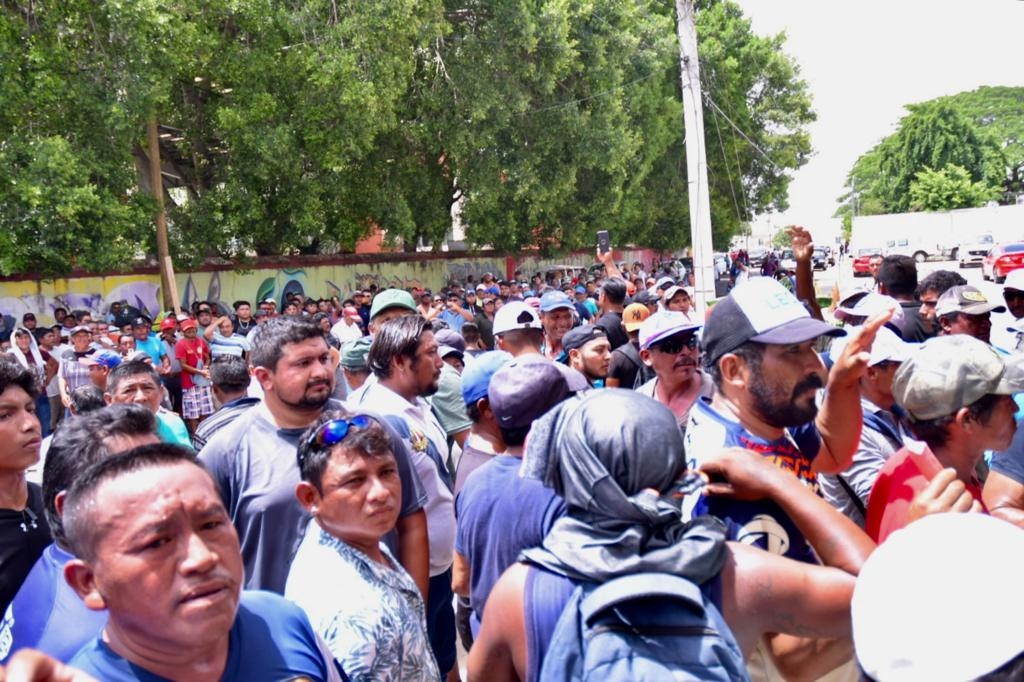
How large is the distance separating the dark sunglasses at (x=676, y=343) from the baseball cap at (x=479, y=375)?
1076 millimetres

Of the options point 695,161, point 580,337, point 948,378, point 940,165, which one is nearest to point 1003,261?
point 695,161

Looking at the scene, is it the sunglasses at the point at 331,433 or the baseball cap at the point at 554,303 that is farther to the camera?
the baseball cap at the point at 554,303

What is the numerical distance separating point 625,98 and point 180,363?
20733mm

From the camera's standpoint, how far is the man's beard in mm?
2549

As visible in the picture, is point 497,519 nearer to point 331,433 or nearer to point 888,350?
point 331,433

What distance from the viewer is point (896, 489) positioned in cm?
257

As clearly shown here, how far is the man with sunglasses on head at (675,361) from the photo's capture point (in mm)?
4611

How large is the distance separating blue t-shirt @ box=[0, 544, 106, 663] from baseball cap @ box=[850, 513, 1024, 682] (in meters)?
1.73

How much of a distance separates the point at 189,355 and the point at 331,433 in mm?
9694

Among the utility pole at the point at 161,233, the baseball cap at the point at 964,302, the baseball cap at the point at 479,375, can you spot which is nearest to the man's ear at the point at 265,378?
the baseball cap at the point at 479,375

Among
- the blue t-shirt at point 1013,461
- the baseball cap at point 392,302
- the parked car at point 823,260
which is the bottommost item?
the parked car at point 823,260

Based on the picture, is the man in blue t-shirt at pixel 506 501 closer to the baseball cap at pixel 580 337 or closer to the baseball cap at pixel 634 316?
the baseball cap at pixel 580 337

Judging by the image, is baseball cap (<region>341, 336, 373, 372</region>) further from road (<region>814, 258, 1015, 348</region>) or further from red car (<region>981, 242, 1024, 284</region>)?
red car (<region>981, 242, 1024, 284</region>)

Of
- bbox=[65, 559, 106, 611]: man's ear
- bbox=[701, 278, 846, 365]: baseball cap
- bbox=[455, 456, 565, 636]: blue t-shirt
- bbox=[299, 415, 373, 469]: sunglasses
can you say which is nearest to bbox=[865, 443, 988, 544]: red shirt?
bbox=[701, 278, 846, 365]: baseball cap
